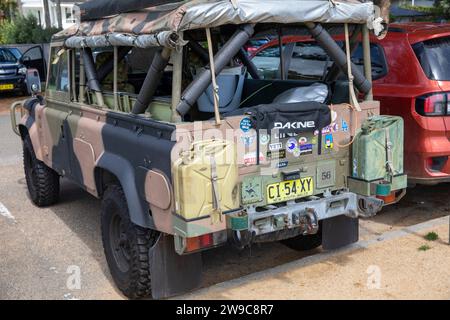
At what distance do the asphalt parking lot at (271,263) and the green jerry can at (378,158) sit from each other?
705 mm

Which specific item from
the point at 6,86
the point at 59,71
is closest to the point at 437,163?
the point at 59,71

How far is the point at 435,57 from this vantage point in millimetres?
5215

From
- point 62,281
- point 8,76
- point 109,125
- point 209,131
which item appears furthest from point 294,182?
Answer: point 8,76

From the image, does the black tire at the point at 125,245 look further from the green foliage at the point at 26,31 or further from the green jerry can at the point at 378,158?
the green foliage at the point at 26,31

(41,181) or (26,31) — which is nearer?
(41,181)

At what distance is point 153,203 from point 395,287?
74.3 inches

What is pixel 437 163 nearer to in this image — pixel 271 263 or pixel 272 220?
pixel 271 263

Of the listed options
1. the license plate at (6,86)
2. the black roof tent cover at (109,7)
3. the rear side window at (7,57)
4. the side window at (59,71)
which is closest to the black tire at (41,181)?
the side window at (59,71)

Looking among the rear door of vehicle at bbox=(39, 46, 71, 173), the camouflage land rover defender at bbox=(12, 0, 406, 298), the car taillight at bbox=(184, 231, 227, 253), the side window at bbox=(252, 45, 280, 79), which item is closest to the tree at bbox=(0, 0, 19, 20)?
the side window at bbox=(252, 45, 280, 79)

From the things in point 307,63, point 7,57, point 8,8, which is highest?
point 8,8

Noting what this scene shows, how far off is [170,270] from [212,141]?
1031 millimetres

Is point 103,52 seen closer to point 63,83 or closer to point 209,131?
point 63,83

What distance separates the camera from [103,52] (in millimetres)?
A: 4871
